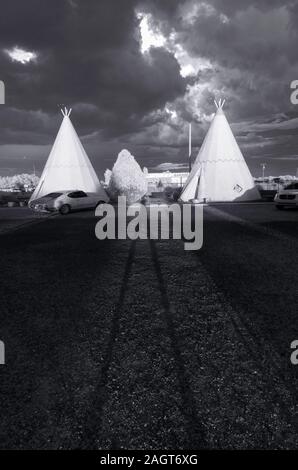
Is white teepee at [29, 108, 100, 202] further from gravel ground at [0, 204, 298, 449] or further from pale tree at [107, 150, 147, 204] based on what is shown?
gravel ground at [0, 204, 298, 449]

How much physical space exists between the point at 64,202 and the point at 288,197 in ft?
39.8

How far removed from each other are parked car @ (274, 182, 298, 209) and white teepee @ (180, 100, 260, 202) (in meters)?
8.40

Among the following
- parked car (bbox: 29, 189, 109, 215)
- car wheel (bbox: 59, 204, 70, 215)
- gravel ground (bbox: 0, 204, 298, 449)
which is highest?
parked car (bbox: 29, 189, 109, 215)

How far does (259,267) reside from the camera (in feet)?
19.4

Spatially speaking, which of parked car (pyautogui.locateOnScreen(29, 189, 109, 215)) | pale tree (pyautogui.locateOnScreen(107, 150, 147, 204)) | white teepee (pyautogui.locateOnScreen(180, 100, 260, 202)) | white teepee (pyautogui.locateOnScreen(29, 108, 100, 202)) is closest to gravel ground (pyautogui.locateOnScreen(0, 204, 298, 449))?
parked car (pyautogui.locateOnScreen(29, 189, 109, 215))

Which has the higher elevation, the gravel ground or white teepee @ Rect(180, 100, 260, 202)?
white teepee @ Rect(180, 100, 260, 202)

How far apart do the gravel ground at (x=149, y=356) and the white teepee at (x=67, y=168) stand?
64.4 ft

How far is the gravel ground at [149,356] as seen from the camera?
205 cm

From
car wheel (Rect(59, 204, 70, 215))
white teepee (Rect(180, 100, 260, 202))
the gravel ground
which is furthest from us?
white teepee (Rect(180, 100, 260, 202))

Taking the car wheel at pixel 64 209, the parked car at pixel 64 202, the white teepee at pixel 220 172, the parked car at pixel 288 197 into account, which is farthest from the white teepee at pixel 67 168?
the parked car at pixel 288 197

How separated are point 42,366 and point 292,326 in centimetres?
259

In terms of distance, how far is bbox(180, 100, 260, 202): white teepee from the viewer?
2577cm

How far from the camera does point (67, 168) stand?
25156mm

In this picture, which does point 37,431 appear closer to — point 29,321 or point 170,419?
point 170,419
